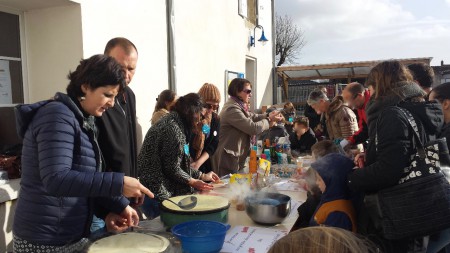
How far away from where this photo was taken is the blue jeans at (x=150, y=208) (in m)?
2.27

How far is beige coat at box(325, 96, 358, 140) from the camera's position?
4.41 meters

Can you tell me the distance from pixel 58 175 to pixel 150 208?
108cm

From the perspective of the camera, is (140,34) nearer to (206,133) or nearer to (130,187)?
(206,133)

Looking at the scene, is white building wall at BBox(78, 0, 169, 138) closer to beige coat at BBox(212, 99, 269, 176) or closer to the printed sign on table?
beige coat at BBox(212, 99, 269, 176)

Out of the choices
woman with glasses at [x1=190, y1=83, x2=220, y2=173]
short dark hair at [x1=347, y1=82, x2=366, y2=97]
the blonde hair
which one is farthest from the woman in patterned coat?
short dark hair at [x1=347, y1=82, x2=366, y2=97]

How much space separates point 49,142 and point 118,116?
792 millimetres

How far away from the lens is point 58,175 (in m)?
1.29

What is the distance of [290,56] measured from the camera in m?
22.2

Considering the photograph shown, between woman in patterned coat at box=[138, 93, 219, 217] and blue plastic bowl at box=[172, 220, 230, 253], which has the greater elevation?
woman in patterned coat at box=[138, 93, 219, 217]

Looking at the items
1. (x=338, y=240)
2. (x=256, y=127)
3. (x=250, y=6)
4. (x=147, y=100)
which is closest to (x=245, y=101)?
(x=256, y=127)

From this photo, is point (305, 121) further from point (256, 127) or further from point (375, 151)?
point (375, 151)

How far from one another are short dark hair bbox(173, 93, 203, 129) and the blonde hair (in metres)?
1.66

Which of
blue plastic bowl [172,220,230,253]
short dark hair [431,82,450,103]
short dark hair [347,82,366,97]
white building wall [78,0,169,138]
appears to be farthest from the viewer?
short dark hair [347,82,366,97]

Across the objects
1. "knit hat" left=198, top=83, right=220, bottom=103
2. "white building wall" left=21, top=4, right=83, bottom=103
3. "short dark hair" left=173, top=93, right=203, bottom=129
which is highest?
"white building wall" left=21, top=4, right=83, bottom=103
